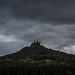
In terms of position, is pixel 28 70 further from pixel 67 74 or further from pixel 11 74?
pixel 67 74

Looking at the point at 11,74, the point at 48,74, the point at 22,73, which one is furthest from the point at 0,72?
the point at 48,74

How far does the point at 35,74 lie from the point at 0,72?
43.5 metres

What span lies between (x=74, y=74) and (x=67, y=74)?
8.51 m

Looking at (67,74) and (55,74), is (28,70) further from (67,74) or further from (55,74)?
(67,74)

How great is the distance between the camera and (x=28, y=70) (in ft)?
631

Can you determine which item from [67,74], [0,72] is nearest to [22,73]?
[0,72]

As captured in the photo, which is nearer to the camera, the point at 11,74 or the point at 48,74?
the point at 48,74

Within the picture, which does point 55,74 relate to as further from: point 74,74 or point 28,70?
point 28,70

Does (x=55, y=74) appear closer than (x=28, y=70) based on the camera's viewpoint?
Yes

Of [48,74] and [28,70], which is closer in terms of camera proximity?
[48,74]

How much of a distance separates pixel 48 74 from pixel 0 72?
58685mm

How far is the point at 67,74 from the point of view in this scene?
17712 centimetres

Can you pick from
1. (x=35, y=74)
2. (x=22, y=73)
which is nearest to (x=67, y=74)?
(x=35, y=74)

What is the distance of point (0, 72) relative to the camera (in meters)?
186
